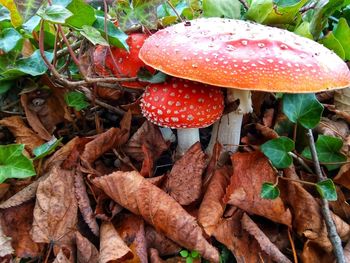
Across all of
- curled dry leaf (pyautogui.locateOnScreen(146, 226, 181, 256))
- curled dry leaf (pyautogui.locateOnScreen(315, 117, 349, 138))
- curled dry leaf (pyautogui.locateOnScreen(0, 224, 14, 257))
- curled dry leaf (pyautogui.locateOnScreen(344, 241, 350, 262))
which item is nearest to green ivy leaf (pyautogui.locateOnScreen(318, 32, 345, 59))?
curled dry leaf (pyautogui.locateOnScreen(315, 117, 349, 138))

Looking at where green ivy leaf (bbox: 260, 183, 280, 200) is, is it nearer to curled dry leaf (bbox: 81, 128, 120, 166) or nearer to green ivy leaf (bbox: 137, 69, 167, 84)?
green ivy leaf (bbox: 137, 69, 167, 84)

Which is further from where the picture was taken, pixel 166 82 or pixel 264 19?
pixel 264 19

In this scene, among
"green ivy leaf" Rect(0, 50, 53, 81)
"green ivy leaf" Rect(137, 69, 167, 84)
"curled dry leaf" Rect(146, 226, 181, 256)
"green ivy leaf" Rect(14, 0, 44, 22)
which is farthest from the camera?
"green ivy leaf" Rect(0, 50, 53, 81)

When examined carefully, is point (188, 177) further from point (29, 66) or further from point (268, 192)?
point (29, 66)

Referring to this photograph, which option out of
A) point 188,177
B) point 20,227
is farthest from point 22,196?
point 188,177

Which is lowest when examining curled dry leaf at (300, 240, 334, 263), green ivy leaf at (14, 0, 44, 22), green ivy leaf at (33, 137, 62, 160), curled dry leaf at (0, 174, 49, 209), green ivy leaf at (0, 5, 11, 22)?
curled dry leaf at (0, 174, 49, 209)

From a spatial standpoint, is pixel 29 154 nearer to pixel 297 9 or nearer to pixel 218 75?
pixel 218 75

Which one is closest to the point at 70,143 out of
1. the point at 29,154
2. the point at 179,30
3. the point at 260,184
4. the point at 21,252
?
the point at 29,154

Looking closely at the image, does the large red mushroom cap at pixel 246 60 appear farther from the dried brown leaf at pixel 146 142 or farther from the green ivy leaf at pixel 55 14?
the dried brown leaf at pixel 146 142
